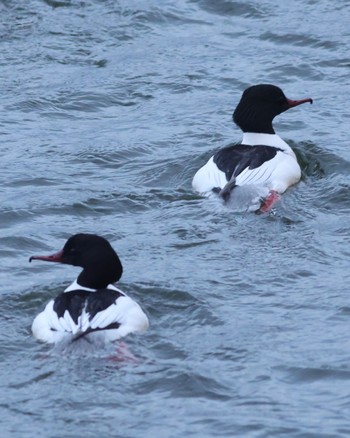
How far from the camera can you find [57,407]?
783 centimetres

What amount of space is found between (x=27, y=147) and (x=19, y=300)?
13.3 ft

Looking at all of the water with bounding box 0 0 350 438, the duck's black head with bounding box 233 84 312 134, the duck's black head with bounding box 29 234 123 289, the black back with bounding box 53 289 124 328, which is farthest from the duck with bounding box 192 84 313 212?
the black back with bounding box 53 289 124 328

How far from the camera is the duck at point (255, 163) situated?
1166 cm

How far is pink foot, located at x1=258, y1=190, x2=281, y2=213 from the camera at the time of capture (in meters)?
11.5

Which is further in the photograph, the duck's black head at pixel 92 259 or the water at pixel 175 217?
A: the duck's black head at pixel 92 259

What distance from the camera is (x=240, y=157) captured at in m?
12.3

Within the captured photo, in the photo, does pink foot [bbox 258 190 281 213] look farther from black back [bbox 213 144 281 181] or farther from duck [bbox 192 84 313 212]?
black back [bbox 213 144 281 181]

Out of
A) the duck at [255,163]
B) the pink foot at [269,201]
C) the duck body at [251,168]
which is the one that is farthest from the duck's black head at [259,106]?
the pink foot at [269,201]

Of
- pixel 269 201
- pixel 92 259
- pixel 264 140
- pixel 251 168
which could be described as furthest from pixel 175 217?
pixel 92 259

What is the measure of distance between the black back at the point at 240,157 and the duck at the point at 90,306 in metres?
2.93

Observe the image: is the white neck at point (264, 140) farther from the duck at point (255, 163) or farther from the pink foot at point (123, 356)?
the pink foot at point (123, 356)

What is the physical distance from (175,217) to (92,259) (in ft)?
7.55

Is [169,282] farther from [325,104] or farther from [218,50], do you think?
[218,50]

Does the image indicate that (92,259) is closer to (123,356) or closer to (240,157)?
(123,356)
